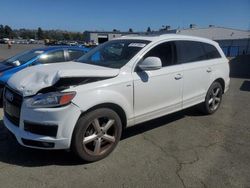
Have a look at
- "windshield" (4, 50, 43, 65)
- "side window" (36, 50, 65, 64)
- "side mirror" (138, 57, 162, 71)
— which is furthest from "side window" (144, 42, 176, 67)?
"windshield" (4, 50, 43, 65)

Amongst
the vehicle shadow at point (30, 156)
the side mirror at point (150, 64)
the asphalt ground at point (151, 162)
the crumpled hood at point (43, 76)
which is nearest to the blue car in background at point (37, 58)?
the asphalt ground at point (151, 162)

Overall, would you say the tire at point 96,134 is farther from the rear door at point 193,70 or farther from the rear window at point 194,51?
the rear window at point 194,51

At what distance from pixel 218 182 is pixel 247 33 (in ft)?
215

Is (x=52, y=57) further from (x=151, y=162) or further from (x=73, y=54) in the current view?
(x=151, y=162)

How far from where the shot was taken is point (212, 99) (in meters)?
6.28

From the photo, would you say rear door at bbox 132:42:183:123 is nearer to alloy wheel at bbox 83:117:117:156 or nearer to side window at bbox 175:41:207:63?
side window at bbox 175:41:207:63

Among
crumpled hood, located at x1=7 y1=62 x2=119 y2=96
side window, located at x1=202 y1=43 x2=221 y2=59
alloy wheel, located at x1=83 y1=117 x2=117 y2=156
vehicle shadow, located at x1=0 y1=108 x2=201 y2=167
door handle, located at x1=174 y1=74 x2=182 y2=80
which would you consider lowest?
vehicle shadow, located at x1=0 y1=108 x2=201 y2=167

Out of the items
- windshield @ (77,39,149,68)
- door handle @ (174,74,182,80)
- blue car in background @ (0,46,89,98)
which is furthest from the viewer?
blue car in background @ (0,46,89,98)

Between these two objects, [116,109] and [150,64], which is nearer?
[116,109]

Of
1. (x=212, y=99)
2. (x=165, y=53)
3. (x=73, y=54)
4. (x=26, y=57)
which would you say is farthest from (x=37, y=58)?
(x=212, y=99)

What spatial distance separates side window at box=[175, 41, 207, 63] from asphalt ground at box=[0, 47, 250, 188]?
1362 mm

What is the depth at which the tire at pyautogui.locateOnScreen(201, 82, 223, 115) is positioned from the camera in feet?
19.9

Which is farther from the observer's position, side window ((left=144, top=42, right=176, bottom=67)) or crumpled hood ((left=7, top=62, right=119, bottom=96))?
side window ((left=144, top=42, right=176, bottom=67))

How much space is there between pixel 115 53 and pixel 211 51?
253cm
